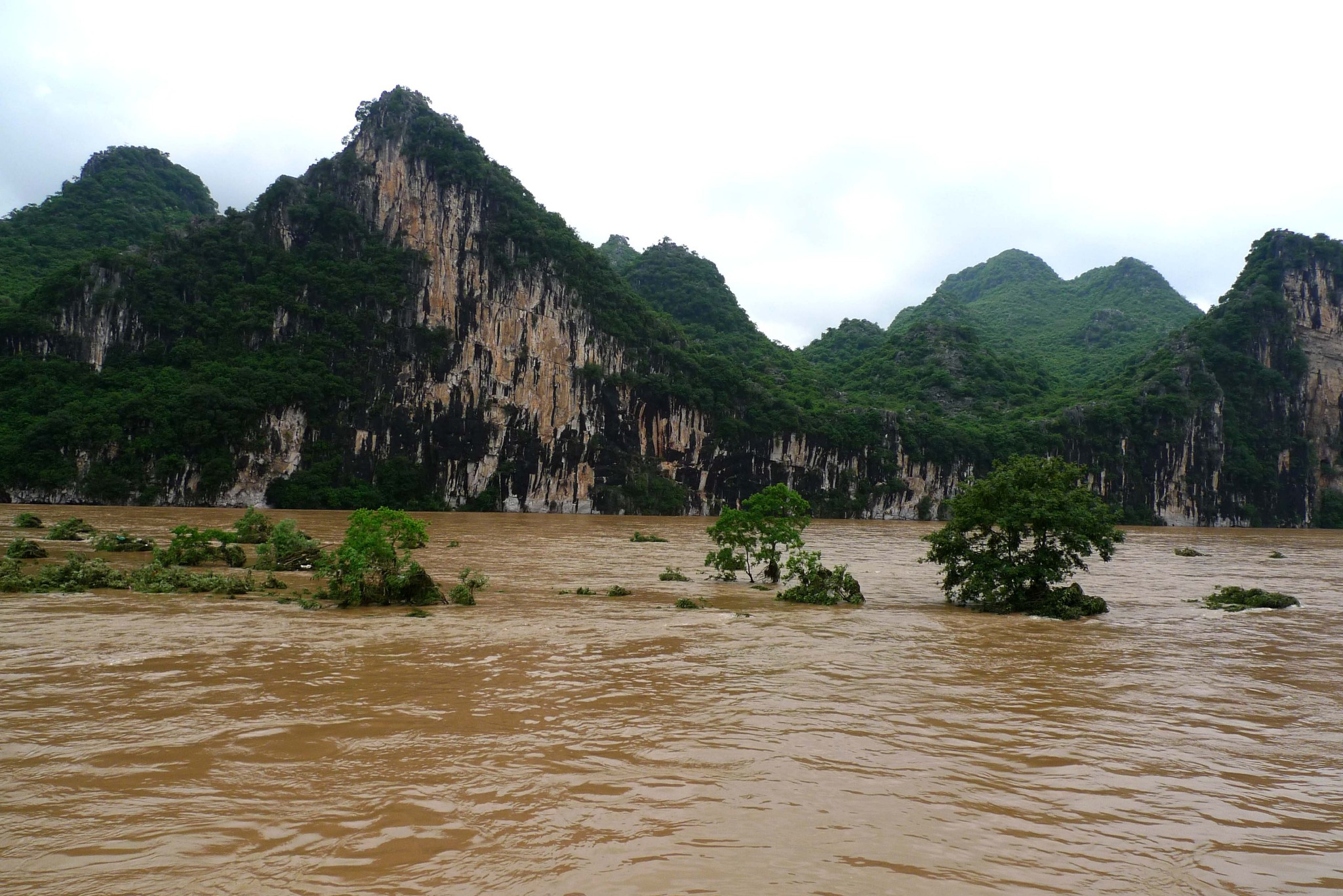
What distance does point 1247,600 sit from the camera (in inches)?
614

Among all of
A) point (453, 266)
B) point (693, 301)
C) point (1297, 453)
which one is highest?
point (693, 301)

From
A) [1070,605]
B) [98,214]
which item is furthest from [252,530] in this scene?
[98,214]

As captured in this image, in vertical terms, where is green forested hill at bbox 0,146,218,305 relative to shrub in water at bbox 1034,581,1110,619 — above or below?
above

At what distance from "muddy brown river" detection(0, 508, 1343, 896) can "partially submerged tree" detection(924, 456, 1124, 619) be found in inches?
124

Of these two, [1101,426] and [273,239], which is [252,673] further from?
[1101,426]

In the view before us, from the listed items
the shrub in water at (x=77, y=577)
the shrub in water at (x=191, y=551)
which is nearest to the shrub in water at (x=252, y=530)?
the shrub in water at (x=191, y=551)

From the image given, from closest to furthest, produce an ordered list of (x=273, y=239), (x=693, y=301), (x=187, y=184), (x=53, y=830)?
1. (x=53, y=830)
2. (x=273, y=239)
3. (x=187, y=184)
4. (x=693, y=301)

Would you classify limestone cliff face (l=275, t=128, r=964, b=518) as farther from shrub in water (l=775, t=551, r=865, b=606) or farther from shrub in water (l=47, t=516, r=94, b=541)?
shrub in water (l=775, t=551, r=865, b=606)

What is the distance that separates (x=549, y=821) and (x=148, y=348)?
7378cm

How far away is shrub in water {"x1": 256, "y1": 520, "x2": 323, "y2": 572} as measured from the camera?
17.4 metres

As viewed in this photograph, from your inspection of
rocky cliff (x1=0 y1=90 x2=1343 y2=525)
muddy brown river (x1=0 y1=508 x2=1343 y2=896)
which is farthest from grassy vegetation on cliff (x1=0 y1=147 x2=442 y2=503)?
muddy brown river (x1=0 y1=508 x2=1343 y2=896)

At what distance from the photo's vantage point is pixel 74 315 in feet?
193

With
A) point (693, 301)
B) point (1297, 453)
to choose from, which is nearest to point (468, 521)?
point (693, 301)

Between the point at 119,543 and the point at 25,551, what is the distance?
3363mm
